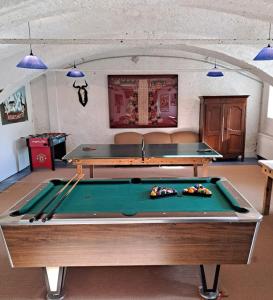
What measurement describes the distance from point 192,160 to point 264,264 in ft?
6.90

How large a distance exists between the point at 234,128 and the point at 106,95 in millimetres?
3912

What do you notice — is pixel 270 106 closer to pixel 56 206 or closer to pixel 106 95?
pixel 106 95

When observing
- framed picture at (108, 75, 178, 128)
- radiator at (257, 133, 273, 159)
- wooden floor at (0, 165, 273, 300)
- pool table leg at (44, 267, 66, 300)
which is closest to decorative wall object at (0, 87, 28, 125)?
framed picture at (108, 75, 178, 128)

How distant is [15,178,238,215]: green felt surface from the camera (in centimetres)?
240

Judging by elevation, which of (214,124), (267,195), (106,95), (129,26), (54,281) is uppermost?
(129,26)

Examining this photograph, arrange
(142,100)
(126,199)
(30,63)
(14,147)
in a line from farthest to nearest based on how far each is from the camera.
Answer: (142,100)
(14,147)
(30,63)
(126,199)

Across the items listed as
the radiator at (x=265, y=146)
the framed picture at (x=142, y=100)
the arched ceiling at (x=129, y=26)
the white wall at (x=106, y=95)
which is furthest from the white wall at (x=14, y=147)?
the radiator at (x=265, y=146)

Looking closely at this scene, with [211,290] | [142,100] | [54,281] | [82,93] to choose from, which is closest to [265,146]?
[142,100]

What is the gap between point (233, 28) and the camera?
4520 mm

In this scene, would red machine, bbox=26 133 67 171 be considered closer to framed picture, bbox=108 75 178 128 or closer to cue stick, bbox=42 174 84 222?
framed picture, bbox=108 75 178 128

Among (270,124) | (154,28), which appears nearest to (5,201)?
(154,28)

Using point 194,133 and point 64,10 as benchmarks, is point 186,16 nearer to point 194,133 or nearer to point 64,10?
point 64,10

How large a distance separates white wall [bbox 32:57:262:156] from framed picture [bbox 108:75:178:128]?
160 mm

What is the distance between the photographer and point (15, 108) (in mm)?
6891
